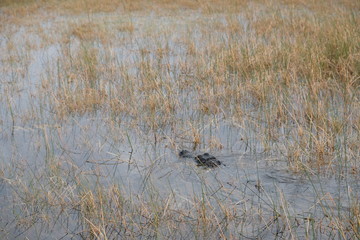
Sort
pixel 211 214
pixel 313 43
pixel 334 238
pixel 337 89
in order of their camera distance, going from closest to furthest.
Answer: pixel 334 238 < pixel 211 214 < pixel 337 89 < pixel 313 43

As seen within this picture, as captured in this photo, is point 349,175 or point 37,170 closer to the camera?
point 349,175

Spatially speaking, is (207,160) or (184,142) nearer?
(207,160)

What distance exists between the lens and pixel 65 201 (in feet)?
9.14

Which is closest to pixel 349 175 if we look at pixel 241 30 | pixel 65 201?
pixel 65 201

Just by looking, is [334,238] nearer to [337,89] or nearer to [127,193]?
[127,193]

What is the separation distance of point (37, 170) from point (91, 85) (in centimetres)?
244

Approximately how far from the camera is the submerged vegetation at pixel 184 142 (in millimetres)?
2518

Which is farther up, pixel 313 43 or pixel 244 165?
pixel 313 43

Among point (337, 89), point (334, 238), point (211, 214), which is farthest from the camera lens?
point (337, 89)

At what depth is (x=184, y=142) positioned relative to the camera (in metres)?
3.82

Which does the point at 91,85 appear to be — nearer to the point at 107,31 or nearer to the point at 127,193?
the point at 127,193

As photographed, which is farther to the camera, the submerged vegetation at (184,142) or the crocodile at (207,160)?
the crocodile at (207,160)

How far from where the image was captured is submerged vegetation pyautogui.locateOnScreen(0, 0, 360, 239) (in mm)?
2518

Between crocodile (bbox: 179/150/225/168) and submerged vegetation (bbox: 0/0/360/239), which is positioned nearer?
submerged vegetation (bbox: 0/0/360/239)
